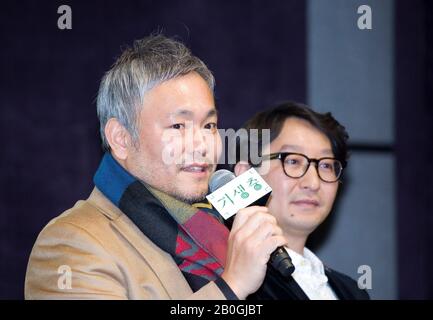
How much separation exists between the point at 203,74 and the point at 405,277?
1783mm

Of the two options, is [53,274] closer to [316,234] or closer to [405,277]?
[316,234]

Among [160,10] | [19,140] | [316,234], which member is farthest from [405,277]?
[19,140]

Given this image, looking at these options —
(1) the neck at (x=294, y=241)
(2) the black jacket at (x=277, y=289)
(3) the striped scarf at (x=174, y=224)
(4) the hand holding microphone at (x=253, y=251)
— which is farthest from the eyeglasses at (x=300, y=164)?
(4) the hand holding microphone at (x=253, y=251)

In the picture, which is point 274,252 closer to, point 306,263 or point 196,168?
point 196,168

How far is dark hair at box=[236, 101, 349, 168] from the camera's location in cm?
228

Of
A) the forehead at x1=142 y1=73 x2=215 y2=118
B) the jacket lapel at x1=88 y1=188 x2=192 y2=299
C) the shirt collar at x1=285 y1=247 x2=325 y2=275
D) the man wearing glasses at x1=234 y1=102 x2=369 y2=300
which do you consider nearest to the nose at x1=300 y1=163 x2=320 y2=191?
the man wearing glasses at x1=234 y1=102 x2=369 y2=300

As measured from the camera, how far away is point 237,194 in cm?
145

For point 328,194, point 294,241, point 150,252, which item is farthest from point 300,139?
point 150,252

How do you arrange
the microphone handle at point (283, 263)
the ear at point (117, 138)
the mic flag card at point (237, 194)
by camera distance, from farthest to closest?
the ear at point (117, 138)
the mic flag card at point (237, 194)
the microphone handle at point (283, 263)

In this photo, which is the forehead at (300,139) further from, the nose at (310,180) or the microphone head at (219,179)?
the microphone head at (219,179)

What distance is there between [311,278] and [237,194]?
799 mm

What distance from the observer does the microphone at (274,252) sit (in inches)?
51.3

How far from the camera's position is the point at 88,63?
240 centimetres

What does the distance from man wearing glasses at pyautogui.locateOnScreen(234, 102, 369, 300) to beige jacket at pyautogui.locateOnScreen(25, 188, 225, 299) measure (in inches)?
29.6
